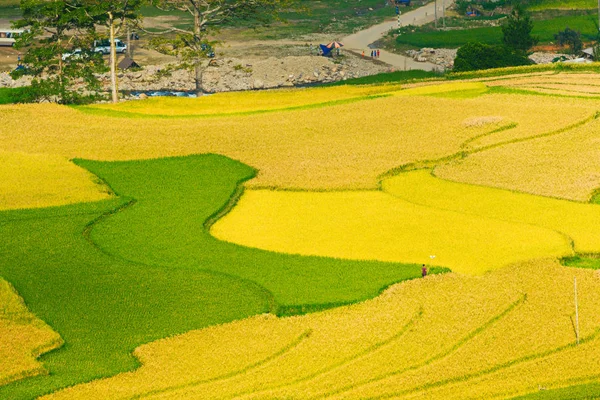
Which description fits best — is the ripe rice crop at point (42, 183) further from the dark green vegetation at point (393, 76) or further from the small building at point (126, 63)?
the small building at point (126, 63)

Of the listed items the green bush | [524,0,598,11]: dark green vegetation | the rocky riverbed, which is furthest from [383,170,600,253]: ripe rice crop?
[524,0,598,11]: dark green vegetation

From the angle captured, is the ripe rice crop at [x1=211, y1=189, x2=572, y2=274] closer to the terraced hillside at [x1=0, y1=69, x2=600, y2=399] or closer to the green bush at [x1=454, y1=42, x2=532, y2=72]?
the terraced hillside at [x1=0, y1=69, x2=600, y2=399]

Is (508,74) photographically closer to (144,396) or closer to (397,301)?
(397,301)

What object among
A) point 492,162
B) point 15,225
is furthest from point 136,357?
point 492,162

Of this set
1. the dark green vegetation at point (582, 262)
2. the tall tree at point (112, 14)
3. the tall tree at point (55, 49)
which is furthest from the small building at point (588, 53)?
the dark green vegetation at point (582, 262)

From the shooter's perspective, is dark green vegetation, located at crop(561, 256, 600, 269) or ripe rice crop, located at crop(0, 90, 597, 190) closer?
dark green vegetation, located at crop(561, 256, 600, 269)

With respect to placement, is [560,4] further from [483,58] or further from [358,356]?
[358,356]

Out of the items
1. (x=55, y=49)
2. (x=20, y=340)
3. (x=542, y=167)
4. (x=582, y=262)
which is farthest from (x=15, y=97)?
(x=20, y=340)
